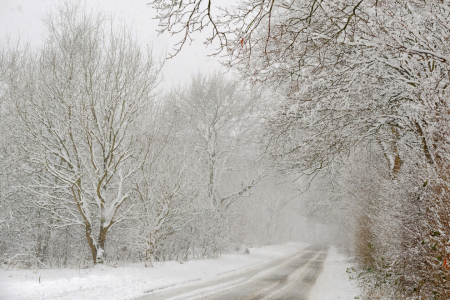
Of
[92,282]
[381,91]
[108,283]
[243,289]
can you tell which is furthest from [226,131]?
[381,91]

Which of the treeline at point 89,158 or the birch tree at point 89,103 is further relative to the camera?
the treeline at point 89,158

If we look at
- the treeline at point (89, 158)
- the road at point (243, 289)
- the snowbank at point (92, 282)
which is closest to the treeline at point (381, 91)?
the treeline at point (89, 158)

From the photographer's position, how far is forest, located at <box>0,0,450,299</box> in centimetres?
475

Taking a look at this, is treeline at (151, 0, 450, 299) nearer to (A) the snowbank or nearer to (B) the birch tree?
(A) the snowbank

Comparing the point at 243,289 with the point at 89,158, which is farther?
the point at 89,158

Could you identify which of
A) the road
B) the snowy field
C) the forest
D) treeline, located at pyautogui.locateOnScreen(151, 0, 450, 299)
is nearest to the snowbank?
the snowy field

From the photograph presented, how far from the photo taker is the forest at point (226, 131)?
15.6 feet

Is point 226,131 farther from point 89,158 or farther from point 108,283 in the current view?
point 108,283

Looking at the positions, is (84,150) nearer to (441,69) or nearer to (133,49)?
(133,49)

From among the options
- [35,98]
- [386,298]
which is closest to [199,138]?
[35,98]

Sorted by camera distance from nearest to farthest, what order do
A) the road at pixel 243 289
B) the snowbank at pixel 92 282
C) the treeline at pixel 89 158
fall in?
the snowbank at pixel 92 282 → the road at pixel 243 289 → the treeline at pixel 89 158

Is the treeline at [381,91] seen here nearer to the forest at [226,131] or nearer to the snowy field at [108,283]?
the forest at [226,131]

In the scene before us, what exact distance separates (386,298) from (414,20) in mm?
6122

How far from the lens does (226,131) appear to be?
1938 cm
